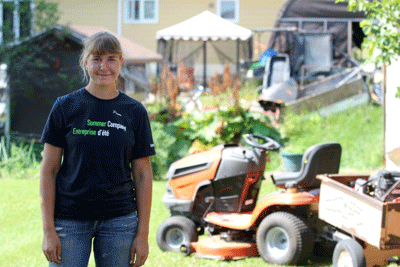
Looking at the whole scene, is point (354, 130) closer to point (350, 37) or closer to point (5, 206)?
point (350, 37)

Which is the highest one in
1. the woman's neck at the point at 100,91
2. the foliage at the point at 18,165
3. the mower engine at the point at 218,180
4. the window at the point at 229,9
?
the window at the point at 229,9

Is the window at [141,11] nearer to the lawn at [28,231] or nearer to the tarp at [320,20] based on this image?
the tarp at [320,20]

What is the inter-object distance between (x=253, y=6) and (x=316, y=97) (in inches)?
289

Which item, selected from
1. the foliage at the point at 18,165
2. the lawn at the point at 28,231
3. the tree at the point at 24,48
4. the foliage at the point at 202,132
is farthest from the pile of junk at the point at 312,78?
the tree at the point at 24,48

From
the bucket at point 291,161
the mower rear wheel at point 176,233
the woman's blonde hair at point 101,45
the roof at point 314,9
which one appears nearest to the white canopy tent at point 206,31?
the roof at point 314,9

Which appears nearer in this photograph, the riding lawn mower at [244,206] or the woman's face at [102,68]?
the woman's face at [102,68]

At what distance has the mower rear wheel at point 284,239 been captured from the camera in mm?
4941

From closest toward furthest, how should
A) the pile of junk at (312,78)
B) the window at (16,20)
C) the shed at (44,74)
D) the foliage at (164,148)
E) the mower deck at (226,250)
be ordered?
the mower deck at (226,250)
the foliage at (164,148)
the pile of junk at (312,78)
the shed at (44,74)
the window at (16,20)

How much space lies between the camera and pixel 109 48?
2543 millimetres

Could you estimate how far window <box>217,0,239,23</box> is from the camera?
18.7 m

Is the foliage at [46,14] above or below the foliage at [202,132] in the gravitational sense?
above

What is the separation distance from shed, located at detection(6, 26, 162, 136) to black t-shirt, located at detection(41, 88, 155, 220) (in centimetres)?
941

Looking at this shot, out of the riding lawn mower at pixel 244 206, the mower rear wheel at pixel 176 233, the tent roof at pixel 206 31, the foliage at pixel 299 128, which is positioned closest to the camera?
the riding lawn mower at pixel 244 206

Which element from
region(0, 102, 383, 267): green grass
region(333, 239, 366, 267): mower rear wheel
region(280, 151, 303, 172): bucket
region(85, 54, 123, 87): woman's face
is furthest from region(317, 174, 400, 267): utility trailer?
region(280, 151, 303, 172): bucket
